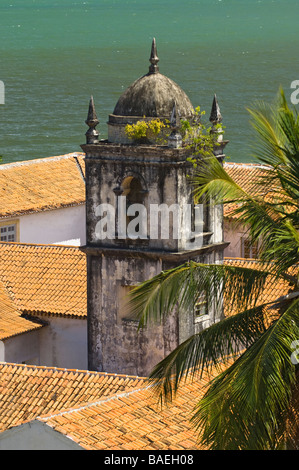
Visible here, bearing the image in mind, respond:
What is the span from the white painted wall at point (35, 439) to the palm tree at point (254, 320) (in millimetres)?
2292

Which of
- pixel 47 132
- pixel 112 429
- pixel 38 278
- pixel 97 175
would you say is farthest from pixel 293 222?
pixel 47 132

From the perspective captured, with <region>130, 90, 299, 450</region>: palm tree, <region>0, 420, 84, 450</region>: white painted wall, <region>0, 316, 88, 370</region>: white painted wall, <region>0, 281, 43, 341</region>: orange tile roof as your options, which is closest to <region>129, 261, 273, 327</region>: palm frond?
<region>130, 90, 299, 450</region>: palm tree

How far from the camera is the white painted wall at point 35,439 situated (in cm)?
2216

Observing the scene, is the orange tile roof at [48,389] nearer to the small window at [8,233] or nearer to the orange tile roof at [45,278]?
the orange tile roof at [45,278]

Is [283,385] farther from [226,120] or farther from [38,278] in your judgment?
[226,120]

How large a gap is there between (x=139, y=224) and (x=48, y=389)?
4.71m

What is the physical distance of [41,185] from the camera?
4641 centimetres

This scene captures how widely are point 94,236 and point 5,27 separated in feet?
460

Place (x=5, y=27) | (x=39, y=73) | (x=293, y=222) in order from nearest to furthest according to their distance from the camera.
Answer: (x=293, y=222) < (x=39, y=73) < (x=5, y=27)

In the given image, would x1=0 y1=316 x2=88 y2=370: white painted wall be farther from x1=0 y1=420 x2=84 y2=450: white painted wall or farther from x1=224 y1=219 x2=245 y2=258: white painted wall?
x1=0 y1=420 x2=84 y2=450: white painted wall

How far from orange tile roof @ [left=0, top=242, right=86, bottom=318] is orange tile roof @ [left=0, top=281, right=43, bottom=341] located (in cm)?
15

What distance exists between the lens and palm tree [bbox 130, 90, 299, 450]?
18.6 m

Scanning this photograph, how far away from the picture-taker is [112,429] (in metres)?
23.4
